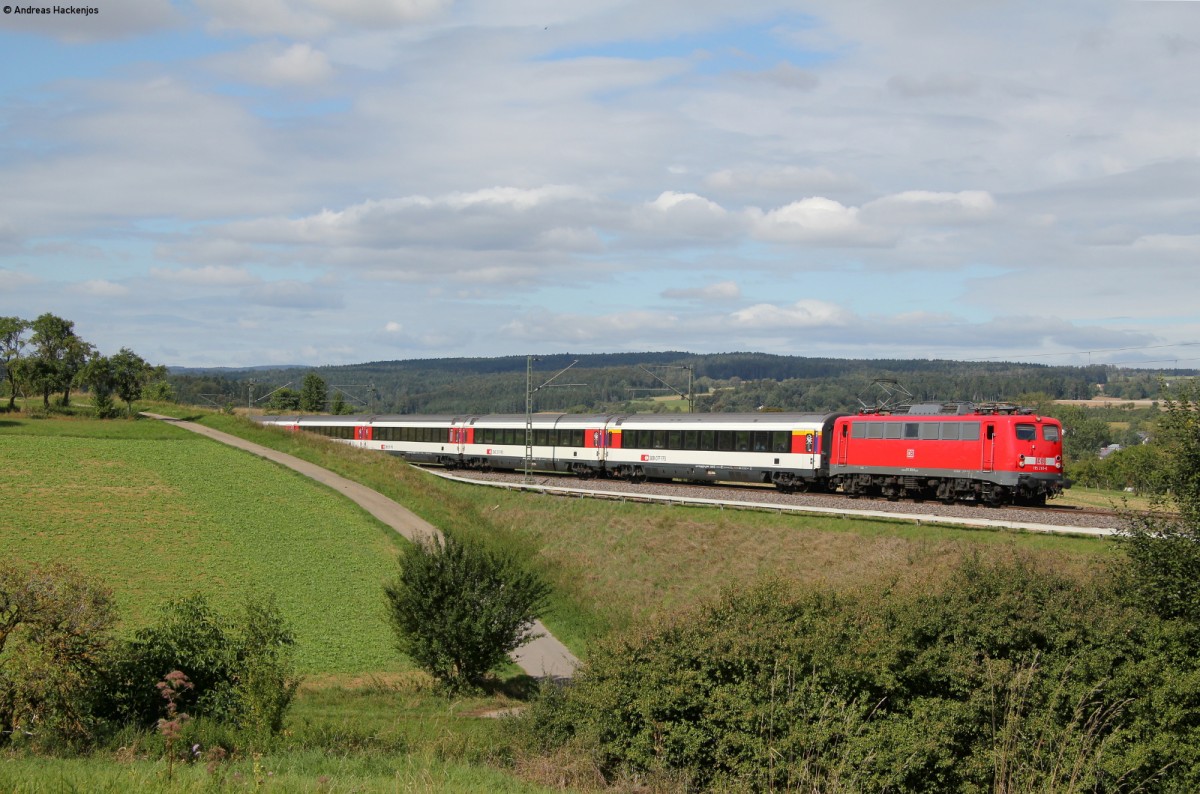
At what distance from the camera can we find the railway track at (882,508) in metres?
32.9

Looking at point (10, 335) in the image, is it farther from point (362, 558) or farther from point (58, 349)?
point (362, 558)

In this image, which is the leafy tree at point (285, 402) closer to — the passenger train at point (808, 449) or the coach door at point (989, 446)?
the passenger train at point (808, 449)

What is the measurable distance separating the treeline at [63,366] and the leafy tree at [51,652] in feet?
249

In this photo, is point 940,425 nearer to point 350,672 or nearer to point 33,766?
point 350,672

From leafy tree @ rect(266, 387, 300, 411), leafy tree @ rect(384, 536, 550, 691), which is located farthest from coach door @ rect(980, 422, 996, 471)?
leafy tree @ rect(266, 387, 300, 411)

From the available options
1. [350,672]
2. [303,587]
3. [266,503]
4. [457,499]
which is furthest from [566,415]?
[350,672]

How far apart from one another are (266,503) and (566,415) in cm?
2043

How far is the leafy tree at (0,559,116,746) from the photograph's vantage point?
54.1ft

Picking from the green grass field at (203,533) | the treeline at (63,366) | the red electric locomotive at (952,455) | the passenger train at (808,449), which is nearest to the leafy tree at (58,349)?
the treeline at (63,366)

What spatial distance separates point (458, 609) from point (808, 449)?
23.3m

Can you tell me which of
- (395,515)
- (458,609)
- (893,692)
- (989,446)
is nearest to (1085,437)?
(989,446)

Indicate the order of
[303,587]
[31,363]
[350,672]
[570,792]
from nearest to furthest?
[570,792] < [350,672] < [303,587] < [31,363]

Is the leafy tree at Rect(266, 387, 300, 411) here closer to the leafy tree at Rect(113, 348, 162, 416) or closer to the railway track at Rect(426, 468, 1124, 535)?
the leafy tree at Rect(113, 348, 162, 416)

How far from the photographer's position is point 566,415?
6372 centimetres
